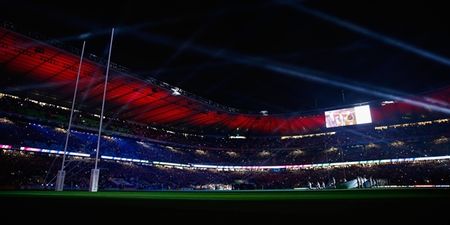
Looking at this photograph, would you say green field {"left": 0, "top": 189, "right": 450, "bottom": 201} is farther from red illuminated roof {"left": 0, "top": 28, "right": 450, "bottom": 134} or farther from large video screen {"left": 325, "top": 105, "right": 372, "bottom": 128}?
large video screen {"left": 325, "top": 105, "right": 372, "bottom": 128}

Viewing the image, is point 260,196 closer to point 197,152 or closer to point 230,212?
point 230,212

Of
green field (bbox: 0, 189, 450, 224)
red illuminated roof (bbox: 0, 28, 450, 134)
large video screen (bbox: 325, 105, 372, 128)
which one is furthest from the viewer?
large video screen (bbox: 325, 105, 372, 128)

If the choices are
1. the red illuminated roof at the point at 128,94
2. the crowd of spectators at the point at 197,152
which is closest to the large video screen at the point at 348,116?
A: the red illuminated roof at the point at 128,94

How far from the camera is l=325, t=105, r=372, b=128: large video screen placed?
40344 mm

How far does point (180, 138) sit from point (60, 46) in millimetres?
32159

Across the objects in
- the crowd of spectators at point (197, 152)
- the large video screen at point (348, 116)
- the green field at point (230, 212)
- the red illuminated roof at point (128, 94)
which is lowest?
the green field at point (230, 212)

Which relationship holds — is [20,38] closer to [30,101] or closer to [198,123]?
[30,101]

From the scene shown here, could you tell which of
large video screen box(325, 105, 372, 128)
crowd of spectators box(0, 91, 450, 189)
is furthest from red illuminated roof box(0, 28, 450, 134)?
large video screen box(325, 105, 372, 128)

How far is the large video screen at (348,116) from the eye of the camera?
40.3m

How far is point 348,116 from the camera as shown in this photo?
42.3 m

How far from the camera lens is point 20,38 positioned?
2180cm

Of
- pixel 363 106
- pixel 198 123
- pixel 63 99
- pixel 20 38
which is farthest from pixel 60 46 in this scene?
pixel 363 106

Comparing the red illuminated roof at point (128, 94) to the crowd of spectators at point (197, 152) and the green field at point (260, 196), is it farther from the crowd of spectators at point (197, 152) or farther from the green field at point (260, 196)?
the green field at point (260, 196)

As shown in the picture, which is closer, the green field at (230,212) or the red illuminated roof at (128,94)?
the green field at (230,212)
